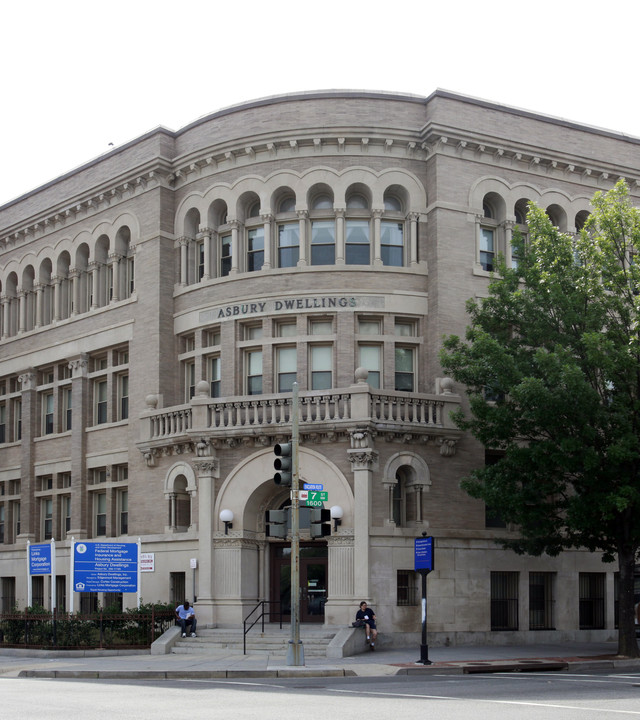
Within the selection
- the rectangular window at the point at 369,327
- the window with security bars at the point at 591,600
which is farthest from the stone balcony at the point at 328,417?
the window with security bars at the point at 591,600

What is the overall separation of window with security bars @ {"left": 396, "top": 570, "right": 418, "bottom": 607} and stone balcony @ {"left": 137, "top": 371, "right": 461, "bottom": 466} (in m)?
3.79

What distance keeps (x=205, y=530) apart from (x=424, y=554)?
8426 millimetres

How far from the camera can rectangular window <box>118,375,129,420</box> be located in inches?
1518

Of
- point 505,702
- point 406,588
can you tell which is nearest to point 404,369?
point 406,588

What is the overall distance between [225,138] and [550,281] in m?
12.8

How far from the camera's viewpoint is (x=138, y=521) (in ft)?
119

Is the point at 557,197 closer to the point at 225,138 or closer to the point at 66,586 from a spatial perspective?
the point at 225,138

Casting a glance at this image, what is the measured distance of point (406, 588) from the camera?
31516 mm

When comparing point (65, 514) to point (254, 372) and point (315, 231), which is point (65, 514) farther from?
point (315, 231)

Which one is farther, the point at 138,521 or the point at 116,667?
the point at 138,521

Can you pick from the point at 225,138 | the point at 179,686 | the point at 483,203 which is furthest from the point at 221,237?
the point at 179,686

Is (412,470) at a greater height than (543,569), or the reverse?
(412,470)

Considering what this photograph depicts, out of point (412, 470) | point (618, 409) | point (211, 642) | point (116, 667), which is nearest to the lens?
point (116, 667)

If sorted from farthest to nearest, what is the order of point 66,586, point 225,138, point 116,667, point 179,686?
1. point 66,586
2. point 225,138
3. point 116,667
4. point 179,686
